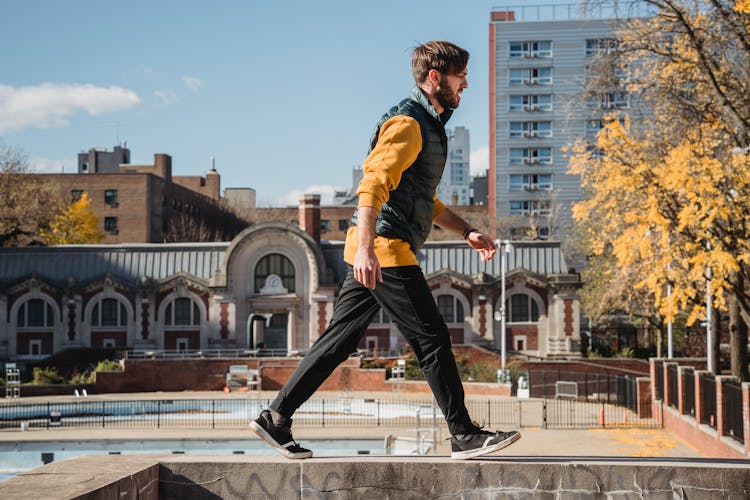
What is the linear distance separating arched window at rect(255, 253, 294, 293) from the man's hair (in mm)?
47081

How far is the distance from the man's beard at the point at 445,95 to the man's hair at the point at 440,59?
0.07 metres

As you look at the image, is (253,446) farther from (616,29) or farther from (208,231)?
(208,231)

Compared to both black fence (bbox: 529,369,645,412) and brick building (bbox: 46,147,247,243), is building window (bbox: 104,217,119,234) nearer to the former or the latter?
brick building (bbox: 46,147,247,243)

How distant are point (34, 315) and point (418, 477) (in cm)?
4976

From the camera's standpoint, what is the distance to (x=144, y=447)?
25625 mm

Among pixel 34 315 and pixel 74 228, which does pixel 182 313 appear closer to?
pixel 34 315

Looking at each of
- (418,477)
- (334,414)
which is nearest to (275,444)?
(418,477)

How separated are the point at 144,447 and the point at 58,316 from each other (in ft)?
94.1

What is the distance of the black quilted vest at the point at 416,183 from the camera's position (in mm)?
6027

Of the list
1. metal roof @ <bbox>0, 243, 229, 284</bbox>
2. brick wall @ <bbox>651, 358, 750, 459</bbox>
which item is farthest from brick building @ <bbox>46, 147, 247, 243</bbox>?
brick wall @ <bbox>651, 358, 750, 459</bbox>

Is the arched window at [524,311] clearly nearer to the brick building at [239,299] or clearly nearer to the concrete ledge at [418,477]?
the brick building at [239,299]

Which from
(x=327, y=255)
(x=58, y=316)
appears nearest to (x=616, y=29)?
(x=327, y=255)

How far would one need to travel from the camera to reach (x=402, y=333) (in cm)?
601

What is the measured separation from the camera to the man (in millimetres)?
5941
